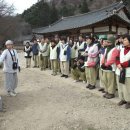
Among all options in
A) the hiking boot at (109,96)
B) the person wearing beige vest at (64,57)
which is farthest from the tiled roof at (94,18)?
the hiking boot at (109,96)

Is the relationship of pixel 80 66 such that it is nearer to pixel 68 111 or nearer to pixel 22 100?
pixel 22 100

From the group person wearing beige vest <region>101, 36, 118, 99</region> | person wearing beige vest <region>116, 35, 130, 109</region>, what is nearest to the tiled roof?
person wearing beige vest <region>101, 36, 118, 99</region>

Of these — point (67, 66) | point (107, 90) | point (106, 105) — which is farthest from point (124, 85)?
point (67, 66)

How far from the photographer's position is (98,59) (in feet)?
31.1

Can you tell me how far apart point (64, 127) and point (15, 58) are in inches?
148

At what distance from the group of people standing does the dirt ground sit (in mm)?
460

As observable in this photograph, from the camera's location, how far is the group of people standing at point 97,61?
284 inches

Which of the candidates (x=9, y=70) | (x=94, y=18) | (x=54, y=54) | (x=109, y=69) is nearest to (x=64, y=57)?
(x=54, y=54)

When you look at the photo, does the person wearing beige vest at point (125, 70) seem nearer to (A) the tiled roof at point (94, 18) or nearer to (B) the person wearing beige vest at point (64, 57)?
(B) the person wearing beige vest at point (64, 57)

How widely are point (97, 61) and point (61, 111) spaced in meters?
2.96

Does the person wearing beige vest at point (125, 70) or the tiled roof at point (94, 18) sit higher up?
the tiled roof at point (94, 18)

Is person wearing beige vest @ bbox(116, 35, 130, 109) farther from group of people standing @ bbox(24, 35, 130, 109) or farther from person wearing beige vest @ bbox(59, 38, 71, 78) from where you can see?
person wearing beige vest @ bbox(59, 38, 71, 78)

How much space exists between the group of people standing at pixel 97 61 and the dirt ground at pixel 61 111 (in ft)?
1.51

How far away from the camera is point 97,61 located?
9469mm
